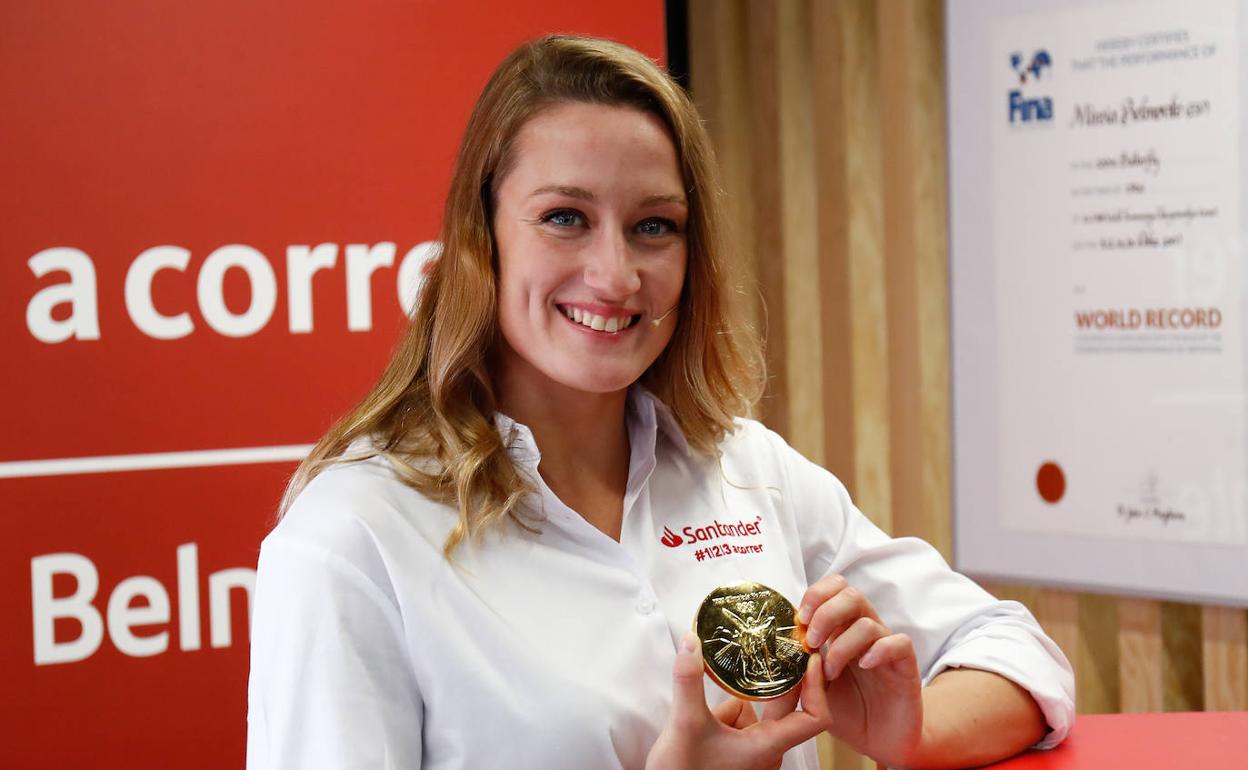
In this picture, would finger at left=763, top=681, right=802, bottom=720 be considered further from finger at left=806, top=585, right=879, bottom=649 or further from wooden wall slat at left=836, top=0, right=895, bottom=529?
wooden wall slat at left=836, top=0, right=895, bottom=529

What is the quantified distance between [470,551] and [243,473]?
3.60ft

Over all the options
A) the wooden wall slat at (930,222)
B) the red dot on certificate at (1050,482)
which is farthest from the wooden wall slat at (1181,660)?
the wooden wall slat at (930,222)

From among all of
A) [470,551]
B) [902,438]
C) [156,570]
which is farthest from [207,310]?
[902,438]

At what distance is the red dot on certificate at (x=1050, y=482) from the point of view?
3158mm

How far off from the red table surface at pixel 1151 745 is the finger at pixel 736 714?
33 centimetres

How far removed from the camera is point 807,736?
4.82 feet

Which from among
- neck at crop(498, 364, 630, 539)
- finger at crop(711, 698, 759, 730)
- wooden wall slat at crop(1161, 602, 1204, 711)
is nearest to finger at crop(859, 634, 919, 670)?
finger at crop(711, 698, 759, 730)

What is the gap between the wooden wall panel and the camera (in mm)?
3117

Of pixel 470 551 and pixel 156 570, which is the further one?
pixel 156 570

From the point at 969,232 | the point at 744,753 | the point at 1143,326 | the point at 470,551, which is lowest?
the point at 744,753

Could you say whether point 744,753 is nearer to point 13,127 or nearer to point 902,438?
point 13,127

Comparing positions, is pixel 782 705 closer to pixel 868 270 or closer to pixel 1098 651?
pixel 1098 651

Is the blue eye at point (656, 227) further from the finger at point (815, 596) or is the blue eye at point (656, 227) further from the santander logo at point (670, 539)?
the finger at point (815, 596)

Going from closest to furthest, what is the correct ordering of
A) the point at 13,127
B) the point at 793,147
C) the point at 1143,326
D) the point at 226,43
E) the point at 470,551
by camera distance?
the point at 470,551 → the point at 13,127 → the point at 226,43 → the point at 1143,326 → the point at 793,147
